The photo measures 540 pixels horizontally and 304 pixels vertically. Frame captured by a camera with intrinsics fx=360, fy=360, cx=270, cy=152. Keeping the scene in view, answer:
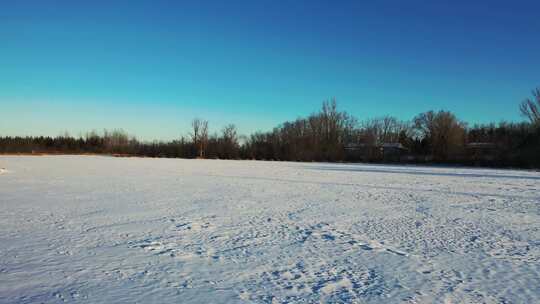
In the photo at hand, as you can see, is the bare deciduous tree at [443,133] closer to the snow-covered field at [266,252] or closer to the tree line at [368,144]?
the tree line at [368,144]

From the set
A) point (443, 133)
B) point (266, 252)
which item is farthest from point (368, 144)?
point (266, 252)

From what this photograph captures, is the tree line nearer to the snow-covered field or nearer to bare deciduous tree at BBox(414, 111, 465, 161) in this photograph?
bare deciduous tree at BBox(414, 111, 465, 161)

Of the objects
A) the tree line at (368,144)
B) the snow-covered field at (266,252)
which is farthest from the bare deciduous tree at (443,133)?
the snow-covered field at (266,252)

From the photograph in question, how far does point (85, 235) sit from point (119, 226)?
77 centimetres

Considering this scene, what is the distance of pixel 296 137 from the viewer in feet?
202

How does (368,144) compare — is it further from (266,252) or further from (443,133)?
(266,252)

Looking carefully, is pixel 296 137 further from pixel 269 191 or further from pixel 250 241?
pixel 250 241

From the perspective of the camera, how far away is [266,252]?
5.11m

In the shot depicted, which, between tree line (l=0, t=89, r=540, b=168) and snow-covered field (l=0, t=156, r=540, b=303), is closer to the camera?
snow-covered field (l=0, t=156, r=540, b=303)

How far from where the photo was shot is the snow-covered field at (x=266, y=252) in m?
3.66

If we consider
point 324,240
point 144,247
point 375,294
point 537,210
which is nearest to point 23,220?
point 144,247

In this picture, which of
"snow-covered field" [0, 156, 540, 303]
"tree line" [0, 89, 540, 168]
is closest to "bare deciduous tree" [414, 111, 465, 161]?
"tree line" [0, 89, 540, 168]

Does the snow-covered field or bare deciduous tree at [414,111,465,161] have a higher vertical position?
bare deciduous tree at [414,111,465,161]

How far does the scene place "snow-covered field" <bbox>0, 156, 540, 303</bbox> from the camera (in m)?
3.66
